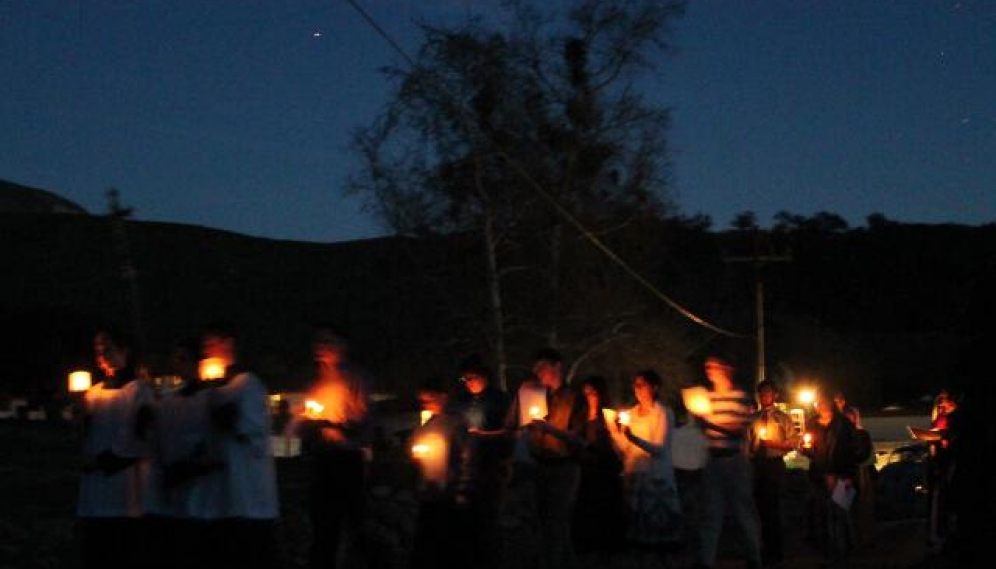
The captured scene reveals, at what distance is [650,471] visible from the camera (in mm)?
11438

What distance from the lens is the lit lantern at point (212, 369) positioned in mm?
7379

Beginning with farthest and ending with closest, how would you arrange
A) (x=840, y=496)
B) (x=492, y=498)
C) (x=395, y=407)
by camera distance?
(x=395, y=407)
(x=840, y=496)
(x=492, y=498)

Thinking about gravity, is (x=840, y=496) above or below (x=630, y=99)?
below

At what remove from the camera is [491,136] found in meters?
29.5

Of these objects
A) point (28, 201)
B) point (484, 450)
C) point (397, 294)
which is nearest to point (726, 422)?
point (484, 450)

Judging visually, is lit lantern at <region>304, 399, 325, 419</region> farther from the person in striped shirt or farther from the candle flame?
the candle flame

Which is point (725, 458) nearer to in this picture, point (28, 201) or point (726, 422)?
point (726, 422)

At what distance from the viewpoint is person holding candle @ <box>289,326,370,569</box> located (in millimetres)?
9266

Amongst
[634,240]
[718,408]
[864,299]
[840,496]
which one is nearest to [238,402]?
[718,408]

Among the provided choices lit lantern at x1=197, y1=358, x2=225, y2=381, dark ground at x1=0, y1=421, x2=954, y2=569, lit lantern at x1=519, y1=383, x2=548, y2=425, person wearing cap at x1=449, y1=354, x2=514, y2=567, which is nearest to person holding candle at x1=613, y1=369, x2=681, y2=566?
dark ground at x1=0, y1=421, x2=954, y2=569

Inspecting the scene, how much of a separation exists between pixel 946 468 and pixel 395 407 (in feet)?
109

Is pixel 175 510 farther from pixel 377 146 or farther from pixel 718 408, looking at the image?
pixel 377 146

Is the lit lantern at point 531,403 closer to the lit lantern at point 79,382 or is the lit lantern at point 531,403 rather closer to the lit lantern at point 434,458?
the lit lantern at point 434,458

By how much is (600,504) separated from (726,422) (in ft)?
5.49
